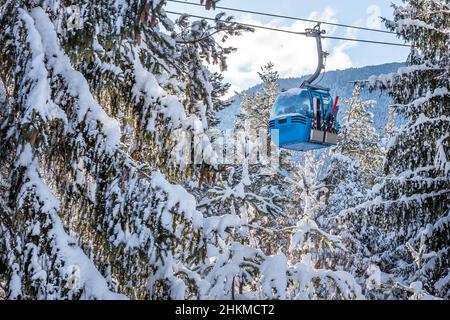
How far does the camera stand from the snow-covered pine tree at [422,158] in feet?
35.0

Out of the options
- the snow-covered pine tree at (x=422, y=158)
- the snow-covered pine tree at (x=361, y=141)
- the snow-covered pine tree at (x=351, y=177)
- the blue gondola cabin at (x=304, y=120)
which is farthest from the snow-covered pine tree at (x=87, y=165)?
the snow-covered pine tree at (x=361, y=141)

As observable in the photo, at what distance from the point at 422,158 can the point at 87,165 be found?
8.58 metres

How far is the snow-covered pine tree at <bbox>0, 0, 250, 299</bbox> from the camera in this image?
4000 millimetres

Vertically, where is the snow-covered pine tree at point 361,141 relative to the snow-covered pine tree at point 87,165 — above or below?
above

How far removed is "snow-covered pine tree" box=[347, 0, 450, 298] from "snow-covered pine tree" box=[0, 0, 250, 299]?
7.10 metres

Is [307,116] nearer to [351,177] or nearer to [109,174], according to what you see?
[109,174]

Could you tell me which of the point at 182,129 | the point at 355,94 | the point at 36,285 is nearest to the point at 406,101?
the point at 182,129

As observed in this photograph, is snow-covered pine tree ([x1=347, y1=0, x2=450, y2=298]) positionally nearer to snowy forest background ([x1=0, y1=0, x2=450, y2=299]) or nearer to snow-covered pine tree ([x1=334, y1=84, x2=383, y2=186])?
snowy forest background ([x1=0, y1=0, x2=450, y2=299])

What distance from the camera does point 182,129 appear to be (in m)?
5.01

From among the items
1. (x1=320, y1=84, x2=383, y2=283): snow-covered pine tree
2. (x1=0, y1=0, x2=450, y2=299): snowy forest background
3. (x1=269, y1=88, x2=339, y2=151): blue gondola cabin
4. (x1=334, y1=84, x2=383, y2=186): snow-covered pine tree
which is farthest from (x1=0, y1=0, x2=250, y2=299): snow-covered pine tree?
(x1=334, y1=84, x2=383, y2=186): snow-covered pine tree

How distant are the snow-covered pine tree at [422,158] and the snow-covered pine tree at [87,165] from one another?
23.3 feet

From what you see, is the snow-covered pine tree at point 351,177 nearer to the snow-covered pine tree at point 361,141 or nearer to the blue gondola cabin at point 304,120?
the snow-covered pine tree at point 361,141
